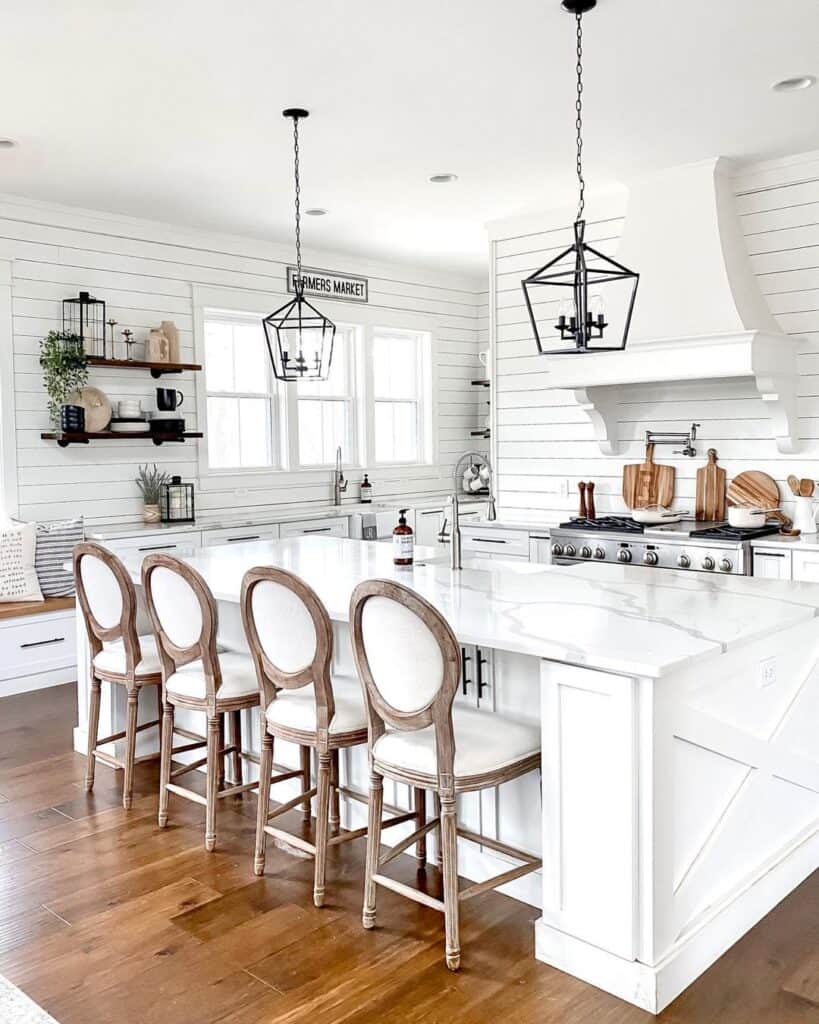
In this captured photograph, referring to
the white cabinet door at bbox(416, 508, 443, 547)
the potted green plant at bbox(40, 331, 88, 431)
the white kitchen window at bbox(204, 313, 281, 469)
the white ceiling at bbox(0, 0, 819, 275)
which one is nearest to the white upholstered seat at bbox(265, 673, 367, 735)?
the white ceiling at bbox(0, 0, 819, 275)

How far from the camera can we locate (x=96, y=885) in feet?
9.84

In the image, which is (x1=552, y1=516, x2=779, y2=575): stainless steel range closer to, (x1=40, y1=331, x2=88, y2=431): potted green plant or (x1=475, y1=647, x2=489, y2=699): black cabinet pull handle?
(x1=475, y1=647, x2=489, y2=699): black cabinet pull handle

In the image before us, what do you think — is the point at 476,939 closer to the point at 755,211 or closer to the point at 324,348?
the point at 324,348

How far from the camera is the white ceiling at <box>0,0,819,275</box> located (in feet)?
10.6

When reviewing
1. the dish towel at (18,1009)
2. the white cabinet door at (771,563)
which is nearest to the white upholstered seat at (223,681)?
the dish towel at (18,1009)

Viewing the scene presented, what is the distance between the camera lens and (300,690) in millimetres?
Result: 3104

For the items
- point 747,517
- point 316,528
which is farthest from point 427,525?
point 747,517

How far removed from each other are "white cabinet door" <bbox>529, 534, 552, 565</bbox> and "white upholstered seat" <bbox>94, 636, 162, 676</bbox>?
2683 mm

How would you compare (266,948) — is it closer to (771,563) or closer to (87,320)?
(771,563)

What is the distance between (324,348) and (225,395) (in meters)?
2.98

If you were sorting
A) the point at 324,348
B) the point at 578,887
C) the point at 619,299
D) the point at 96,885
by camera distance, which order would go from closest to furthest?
the point at 578,887 < the point at 96,885 < the point at 619,299 < the point at 324,348

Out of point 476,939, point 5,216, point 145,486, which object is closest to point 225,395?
point 145,486

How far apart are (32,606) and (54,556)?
37 cm

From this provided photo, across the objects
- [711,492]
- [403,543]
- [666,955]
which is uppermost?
[711,492]
